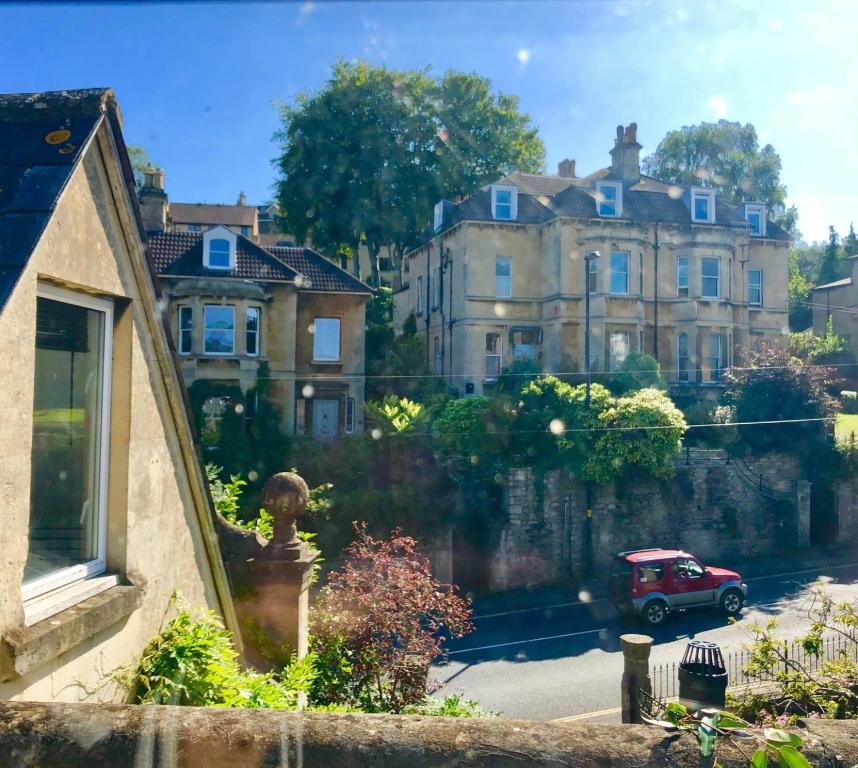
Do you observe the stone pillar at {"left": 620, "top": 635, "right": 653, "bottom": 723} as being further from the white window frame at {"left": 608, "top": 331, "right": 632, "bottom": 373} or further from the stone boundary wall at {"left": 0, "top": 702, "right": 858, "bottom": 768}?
the white window frame at {"left": 608, "top": 331, "right": 632, "bottom": 373}

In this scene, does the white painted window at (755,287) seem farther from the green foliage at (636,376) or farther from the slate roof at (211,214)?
the slate roof at (211,214)

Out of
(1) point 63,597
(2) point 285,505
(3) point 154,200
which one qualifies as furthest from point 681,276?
(1) point 63,597

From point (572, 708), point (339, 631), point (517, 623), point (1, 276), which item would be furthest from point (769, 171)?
point (1, 276)

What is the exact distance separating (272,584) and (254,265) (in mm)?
24930

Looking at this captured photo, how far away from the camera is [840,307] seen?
48.9m

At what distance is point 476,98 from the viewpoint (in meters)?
45.7

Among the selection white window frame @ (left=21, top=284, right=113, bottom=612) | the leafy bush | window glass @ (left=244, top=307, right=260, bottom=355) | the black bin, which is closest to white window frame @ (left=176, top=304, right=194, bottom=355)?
window glass @ (left=244, top=307, right=260, bottom=355)

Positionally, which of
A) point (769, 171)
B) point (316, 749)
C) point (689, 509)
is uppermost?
point (769, 171)

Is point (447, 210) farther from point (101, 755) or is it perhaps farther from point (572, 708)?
point (101, 755)

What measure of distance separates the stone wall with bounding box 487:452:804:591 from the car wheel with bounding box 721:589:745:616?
495 cm

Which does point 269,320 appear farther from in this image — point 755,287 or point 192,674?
point 192,674

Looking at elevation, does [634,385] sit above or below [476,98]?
below

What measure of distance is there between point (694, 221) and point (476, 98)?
17229 mm

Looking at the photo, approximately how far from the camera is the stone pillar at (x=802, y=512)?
2758 centimetres
